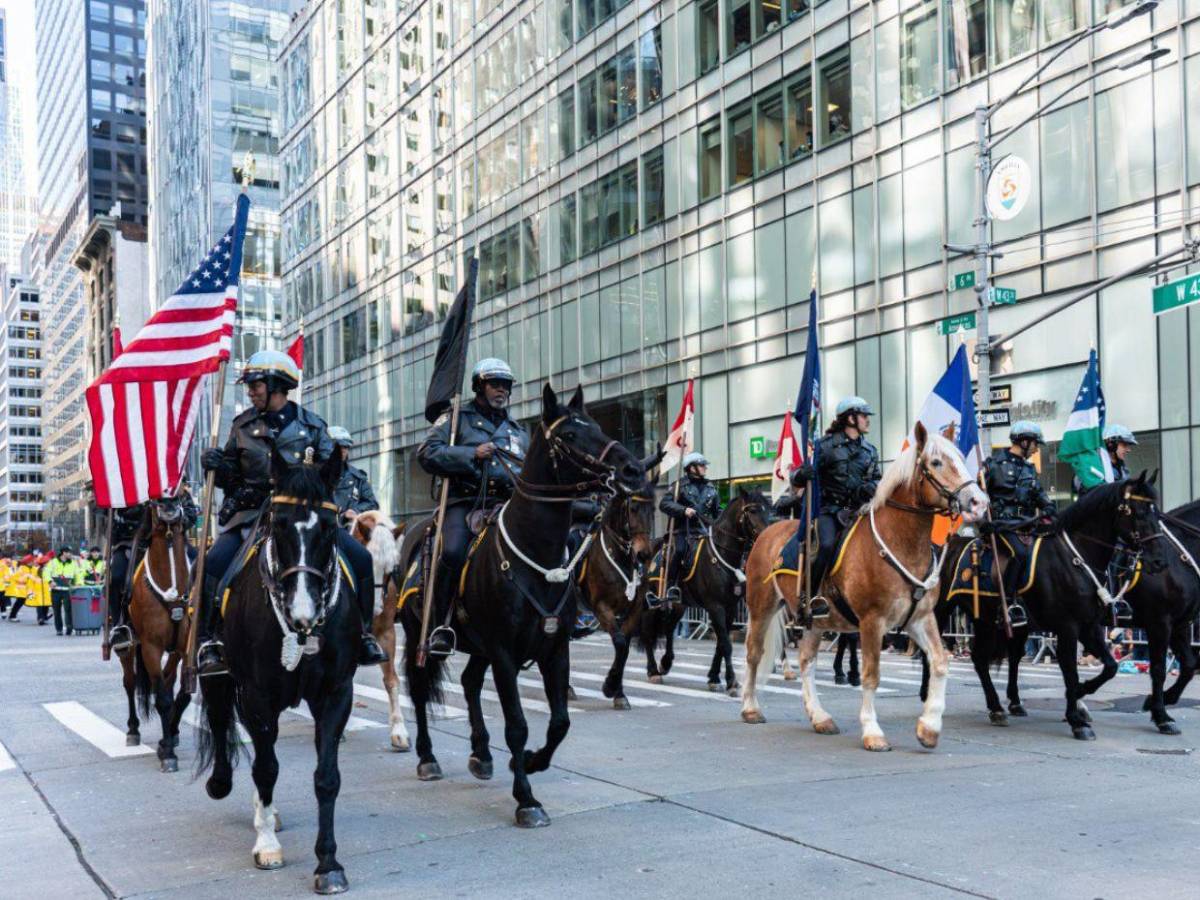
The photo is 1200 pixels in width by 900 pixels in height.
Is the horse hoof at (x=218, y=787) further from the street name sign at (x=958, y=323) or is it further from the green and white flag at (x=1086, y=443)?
the street name sign at (x=958, y=323)

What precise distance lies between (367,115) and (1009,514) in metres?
49.3

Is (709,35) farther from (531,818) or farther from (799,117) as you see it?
(531,818)

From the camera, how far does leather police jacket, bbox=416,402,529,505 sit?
8695 millimetres

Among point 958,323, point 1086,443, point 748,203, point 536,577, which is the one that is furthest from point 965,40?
point 536,577

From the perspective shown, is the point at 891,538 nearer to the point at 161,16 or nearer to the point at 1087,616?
the point at 1087,616

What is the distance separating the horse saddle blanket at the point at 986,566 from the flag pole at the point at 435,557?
577 centimetres

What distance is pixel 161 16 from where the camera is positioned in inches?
4161

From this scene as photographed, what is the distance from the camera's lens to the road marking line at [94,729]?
11094 mm

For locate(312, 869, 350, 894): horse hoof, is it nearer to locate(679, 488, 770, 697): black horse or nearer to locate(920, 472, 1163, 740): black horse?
locate(920, 472, 1163, 740): black horse

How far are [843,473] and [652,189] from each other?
26755 mm

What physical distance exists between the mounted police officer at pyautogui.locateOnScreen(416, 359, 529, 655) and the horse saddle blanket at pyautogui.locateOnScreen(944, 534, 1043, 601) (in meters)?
5.29

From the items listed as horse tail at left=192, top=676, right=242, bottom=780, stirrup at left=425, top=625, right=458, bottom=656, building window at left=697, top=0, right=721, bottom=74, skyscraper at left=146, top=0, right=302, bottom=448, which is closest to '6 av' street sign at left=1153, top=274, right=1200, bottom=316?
stirrup at left=425, top=625, right=458, bottom=656

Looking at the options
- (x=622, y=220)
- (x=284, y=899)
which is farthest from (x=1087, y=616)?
(x=622, y=220)

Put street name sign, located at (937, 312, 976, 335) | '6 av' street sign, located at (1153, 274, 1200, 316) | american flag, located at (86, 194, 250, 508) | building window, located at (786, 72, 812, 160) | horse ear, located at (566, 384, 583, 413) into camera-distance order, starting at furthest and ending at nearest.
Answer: building window, located at (786, 72, 812, 160) < street name sign, located at (937, 312, 976, 335) < '6 av' street sign, located at (1153, 274, 1200, 316) < american flag, located at (86, 194, 250, 508) < horse ear, located at (566, 384, 583, 413)
